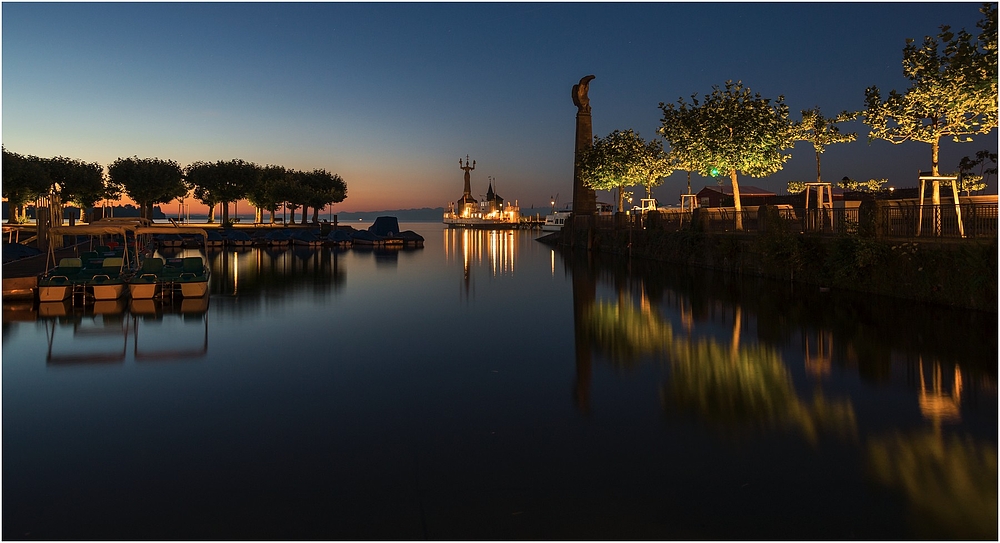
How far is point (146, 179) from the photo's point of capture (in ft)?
236

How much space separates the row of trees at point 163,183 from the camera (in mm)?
57344

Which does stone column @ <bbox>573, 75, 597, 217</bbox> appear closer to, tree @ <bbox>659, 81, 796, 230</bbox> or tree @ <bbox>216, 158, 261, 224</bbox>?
tree @ <bbox>659, 81, 796, 230</bbox>

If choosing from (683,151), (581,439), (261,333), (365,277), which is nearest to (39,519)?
(581,439)

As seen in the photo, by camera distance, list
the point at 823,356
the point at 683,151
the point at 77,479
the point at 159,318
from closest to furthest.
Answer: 1. the point at 77,479
2. the point at 823,356
3. the point at 159,318
4. the point at 683,151

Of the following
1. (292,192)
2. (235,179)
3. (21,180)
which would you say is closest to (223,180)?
(235,179)

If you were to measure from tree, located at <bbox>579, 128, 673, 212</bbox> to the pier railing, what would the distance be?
15470 mm

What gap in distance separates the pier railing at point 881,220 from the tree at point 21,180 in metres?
53.4

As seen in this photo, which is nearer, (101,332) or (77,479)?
(77,479)

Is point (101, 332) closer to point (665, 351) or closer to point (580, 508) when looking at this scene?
point (665, 351)

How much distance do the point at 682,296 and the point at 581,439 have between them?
13.4m

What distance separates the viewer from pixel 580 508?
506 cm

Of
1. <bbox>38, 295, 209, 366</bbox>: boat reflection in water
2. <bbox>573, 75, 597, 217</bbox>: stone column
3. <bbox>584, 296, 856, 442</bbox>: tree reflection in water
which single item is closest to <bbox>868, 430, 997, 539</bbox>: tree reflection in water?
<bbox>584, 296, 856, 442</bbox>: tree reflection in water

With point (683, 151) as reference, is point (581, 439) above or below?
below

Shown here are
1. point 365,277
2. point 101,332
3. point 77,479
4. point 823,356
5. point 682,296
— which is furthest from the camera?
point 365,277
